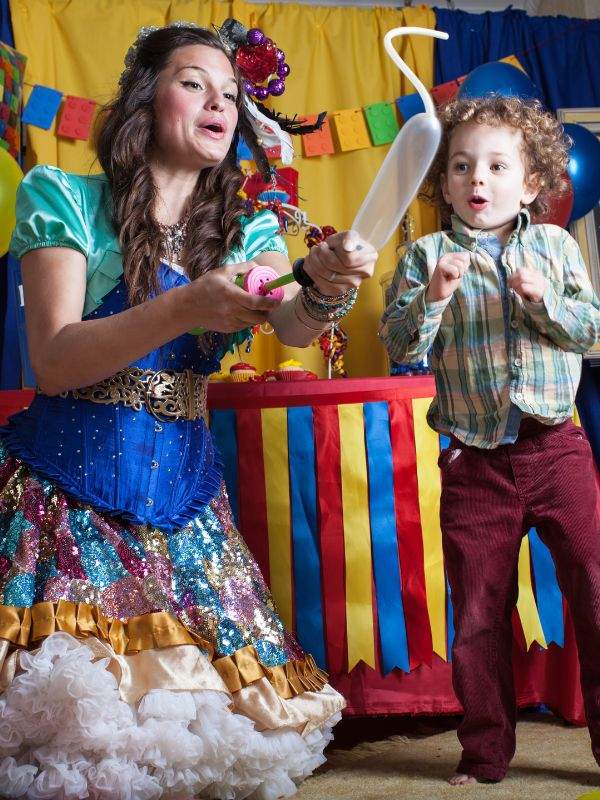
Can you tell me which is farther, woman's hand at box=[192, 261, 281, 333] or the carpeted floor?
the carpeted floor

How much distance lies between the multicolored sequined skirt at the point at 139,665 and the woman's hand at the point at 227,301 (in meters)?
0.36

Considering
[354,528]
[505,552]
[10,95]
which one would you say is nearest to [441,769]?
[505,552]

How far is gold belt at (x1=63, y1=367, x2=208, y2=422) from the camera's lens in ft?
4.64

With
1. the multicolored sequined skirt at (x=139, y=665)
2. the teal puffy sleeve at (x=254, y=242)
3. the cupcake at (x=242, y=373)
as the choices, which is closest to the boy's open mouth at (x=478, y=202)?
the teal puffy sleeve at (x=254, y=242)

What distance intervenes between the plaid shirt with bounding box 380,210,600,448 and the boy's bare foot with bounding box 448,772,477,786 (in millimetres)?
502

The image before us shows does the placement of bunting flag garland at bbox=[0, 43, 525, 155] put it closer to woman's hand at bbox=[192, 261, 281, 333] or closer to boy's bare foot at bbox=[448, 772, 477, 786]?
woman's hand at bbox=[192, 261, 281, 333]

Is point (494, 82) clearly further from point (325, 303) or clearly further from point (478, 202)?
point (325, 303)

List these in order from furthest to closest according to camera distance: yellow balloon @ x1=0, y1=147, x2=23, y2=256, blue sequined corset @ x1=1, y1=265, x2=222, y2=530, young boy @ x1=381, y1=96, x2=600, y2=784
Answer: yellow balloon @ x1=0, y1=147, x2=23, y2=256 → young boy @ x1=381, y1=96, x2=600, y2=784 → blue sequined corset @ x1=1, y1=265, x2=222, y2=530

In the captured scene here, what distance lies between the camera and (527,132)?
1.64m

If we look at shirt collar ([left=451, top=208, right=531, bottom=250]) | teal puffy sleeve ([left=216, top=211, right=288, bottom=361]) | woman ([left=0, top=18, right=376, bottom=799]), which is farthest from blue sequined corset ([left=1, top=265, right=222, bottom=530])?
shirt collar ([left=451, top=208, right=531, bottom=250])

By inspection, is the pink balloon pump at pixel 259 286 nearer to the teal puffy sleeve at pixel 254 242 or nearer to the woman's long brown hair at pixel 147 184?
the woman's long brown hair at pixel 147 184

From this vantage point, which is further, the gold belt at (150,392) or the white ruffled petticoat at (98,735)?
the gold belt at (150,392)

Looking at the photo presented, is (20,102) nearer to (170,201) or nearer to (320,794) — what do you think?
(170,201)

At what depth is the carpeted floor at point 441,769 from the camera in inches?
54.6
